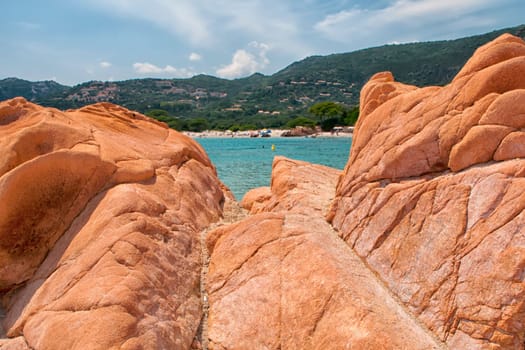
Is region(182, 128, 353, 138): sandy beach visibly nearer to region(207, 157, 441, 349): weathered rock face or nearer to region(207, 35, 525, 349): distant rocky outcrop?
region(207, 35, 525, 349): distant rocky outcrop

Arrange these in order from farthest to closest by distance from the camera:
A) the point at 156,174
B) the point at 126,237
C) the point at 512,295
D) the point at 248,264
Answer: the point at 156,174, the point at 248,264, the point at 126,237, the point at 512,295

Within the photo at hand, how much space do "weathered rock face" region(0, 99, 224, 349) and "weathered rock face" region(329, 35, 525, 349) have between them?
2935 mm

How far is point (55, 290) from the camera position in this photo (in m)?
5.49

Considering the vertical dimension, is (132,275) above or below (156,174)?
below

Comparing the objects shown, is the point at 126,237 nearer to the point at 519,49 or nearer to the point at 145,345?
the point at 145,345

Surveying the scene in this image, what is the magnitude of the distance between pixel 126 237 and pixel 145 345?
166 centimetres

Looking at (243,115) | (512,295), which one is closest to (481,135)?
(512,295)

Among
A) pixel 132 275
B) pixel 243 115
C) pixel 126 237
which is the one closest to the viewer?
pixel 132 275

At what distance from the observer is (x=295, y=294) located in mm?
5672

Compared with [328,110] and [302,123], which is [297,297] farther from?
[302,123]

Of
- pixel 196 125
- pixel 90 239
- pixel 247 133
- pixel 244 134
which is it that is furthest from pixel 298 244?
pixel 196 125

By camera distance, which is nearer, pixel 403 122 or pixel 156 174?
pixel 403 122

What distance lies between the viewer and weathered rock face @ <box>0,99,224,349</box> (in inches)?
197

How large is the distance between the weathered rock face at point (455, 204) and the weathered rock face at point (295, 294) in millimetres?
417
